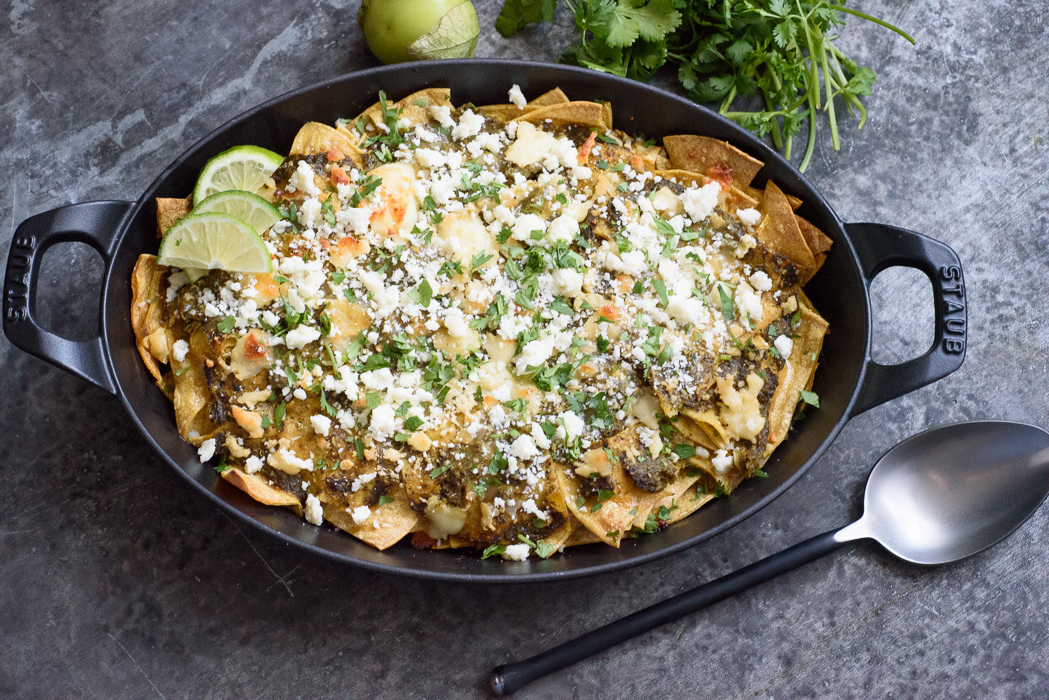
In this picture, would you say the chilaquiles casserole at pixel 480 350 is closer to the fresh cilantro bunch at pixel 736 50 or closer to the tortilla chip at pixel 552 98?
the tortilla chip at pixel 552 98

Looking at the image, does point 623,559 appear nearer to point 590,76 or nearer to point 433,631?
point 433,631

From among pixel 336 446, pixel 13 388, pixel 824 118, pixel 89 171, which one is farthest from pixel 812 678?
pixel 89 171

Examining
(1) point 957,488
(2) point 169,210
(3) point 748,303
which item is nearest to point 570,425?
(3) point 748,303

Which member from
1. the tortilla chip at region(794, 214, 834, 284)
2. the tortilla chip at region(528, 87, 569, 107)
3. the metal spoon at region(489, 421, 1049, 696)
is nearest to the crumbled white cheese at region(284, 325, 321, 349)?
the tortilla chip at region(528, 87, 569, 107)

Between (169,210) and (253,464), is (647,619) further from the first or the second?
(169,210)

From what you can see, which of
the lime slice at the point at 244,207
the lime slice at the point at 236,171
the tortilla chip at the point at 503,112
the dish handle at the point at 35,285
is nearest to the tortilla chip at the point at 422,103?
the tortilla chip at the point at 503,112

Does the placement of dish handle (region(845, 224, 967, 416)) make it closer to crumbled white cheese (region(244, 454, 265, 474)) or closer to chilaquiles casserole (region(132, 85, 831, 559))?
chilaquiles casserole (region(132, 85, 831, 559))
